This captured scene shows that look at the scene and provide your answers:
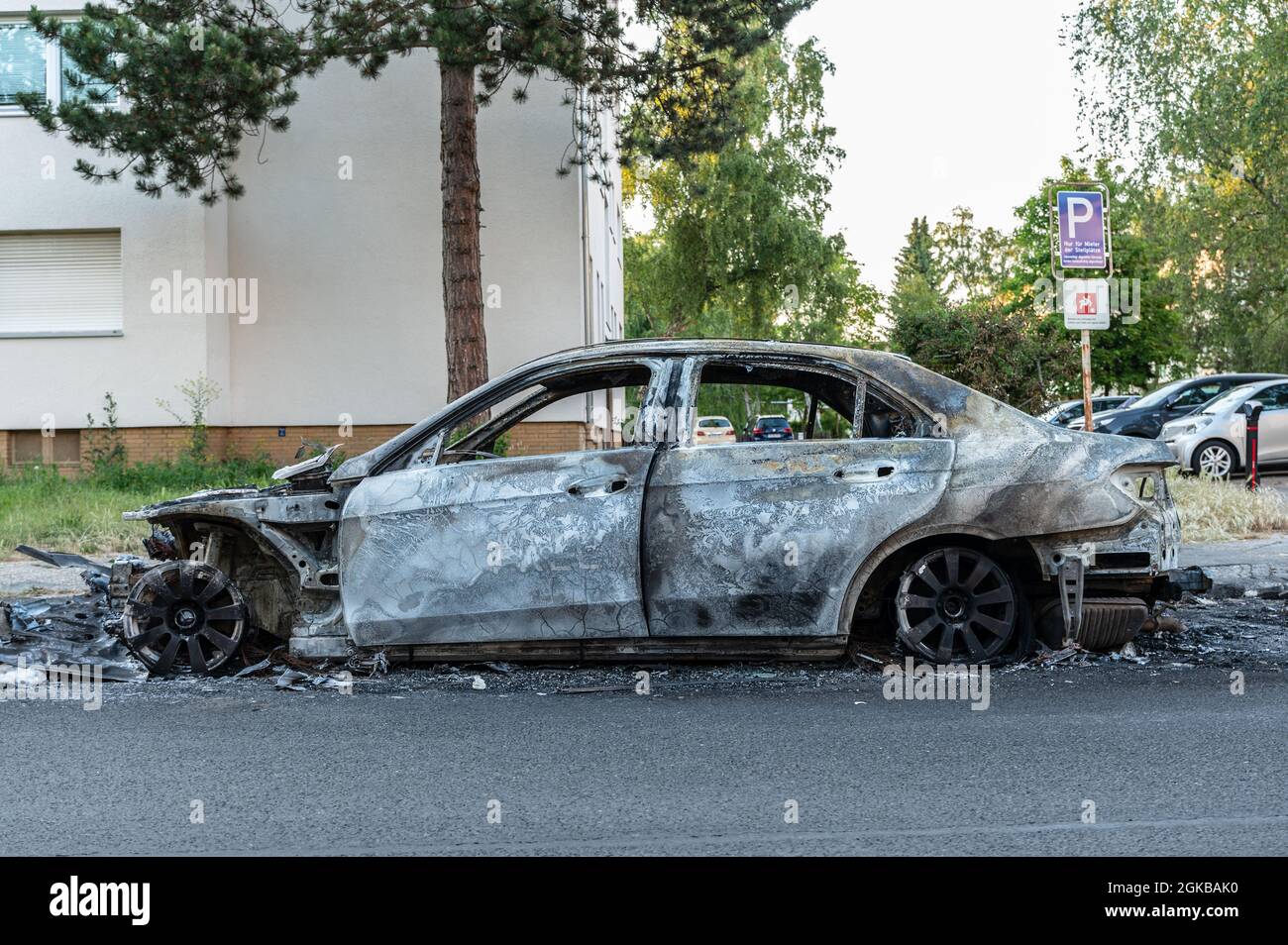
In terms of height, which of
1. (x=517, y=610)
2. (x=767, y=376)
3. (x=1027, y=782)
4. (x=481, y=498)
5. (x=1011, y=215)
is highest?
(x=1011, y=215)

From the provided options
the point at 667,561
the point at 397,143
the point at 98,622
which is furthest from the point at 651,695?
the point at 397,143

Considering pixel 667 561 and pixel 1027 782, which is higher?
pixel 667 561

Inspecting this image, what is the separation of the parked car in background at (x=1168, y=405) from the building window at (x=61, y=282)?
15630mm

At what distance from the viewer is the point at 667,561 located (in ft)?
20.8

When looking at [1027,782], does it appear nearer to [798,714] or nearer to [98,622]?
[798,714]

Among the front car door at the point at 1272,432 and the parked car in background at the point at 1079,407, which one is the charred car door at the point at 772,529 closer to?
the front car door at the point at 1272,432

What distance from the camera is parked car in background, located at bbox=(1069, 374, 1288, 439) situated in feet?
74.5

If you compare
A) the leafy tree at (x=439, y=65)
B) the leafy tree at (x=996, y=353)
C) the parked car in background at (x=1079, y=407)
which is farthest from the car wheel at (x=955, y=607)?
the parked car in background at (x=1079, y=407)

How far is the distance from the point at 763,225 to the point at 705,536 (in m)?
35.8

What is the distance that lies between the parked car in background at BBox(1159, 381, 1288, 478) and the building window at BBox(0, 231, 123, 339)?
53.6ft

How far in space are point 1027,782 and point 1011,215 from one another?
5848 cm

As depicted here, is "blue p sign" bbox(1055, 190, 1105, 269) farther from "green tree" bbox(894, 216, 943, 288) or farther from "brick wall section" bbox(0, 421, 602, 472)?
"green tree" bbox(894, 216, 943, 288)

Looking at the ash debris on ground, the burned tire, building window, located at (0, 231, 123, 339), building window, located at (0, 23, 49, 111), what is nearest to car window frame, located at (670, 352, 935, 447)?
the ash debris on ground

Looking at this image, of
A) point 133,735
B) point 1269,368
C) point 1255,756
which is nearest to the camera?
point 1255,756
